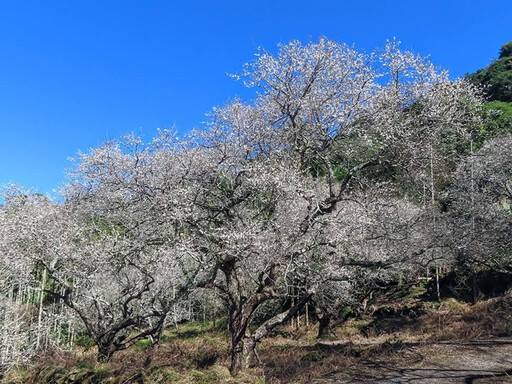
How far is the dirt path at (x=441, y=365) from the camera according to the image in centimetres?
803

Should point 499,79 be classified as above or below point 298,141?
above

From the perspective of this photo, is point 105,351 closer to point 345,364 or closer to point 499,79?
point 345,364

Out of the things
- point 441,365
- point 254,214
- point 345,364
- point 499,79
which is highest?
point 499,79

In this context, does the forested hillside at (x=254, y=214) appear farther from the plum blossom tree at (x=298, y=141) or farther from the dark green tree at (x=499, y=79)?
the dark green tree at (x=499, y=79)

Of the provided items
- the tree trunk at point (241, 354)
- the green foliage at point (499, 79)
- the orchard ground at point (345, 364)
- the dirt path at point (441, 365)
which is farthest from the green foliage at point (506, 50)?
the tree trunk at point (241, 354)

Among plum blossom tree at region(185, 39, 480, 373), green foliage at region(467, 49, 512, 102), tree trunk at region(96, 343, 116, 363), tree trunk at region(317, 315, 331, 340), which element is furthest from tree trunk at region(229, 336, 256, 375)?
green foliage at region(467, 49, 512, 102)

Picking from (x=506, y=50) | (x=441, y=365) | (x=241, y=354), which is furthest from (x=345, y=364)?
(x=506, y=50)

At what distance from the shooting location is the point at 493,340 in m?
10.9

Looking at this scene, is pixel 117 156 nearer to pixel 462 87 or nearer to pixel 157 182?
pixel 157 182

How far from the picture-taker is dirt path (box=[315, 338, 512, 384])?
8.03 meters

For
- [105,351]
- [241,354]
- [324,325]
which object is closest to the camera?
[241,354]

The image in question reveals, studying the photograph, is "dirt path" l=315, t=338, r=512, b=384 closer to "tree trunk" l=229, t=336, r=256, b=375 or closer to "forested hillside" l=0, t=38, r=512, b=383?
"forested hillside" l=0, t=38, r=512, b=383

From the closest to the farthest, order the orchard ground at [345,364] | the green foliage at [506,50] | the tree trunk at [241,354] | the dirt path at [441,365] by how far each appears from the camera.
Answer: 1. the dirt path at [441,365]
2. the orchard ground at [345,364]
3. the tree trunk at [241,354]
4. the green foliage at [506,50]

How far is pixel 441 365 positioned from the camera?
8930 millimetres
